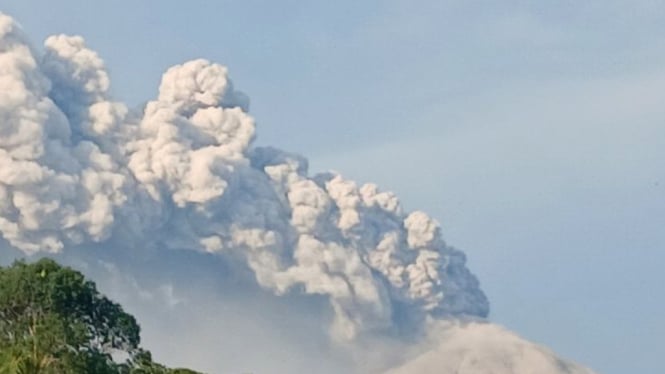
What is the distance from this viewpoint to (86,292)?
28078 millimetres

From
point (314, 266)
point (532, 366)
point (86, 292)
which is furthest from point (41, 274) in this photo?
point (532, 366)

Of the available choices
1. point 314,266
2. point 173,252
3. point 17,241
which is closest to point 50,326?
point 17,241

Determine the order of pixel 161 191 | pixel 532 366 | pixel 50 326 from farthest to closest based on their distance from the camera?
pixel 532 366 → pixel 161 191 → pixel 50 326

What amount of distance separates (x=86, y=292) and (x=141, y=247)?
10185 cm

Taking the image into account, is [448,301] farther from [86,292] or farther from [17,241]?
[86,292]

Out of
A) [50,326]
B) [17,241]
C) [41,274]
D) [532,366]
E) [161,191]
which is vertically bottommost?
[50,326]

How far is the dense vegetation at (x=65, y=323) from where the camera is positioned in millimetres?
24750

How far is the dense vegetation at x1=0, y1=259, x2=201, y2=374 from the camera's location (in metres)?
24.8

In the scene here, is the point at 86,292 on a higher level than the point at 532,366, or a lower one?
lower

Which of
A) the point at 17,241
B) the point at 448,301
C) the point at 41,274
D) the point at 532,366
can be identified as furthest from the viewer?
the point at 532,366

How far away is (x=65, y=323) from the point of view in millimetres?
26203

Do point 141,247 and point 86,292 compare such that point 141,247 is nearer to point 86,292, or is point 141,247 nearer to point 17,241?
point 17,241

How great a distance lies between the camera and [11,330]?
88.5 feet

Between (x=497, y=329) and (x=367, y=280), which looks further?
(x=497, y=329)
